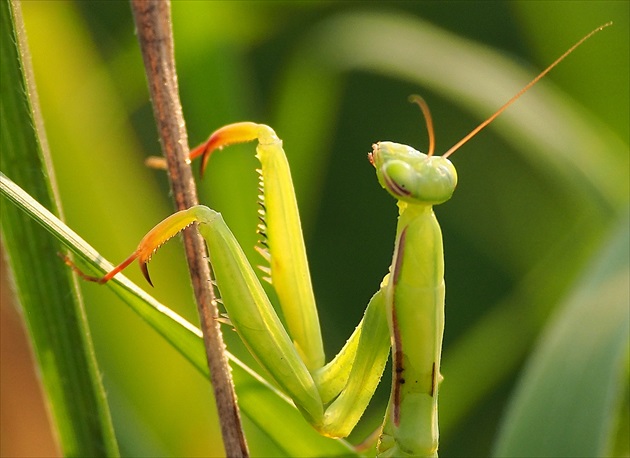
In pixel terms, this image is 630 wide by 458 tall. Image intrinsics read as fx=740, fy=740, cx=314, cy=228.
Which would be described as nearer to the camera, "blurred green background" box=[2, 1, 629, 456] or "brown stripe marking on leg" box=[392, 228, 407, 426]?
"brown stripe marking on leg" box=[392, 228, 407, 426]

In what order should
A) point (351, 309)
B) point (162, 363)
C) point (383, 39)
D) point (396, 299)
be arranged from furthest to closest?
point (351, 309), point (383, 39), point (162, 363), point (396, 299)

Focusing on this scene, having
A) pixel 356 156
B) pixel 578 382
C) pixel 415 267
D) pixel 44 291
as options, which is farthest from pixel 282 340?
pixel 356 156

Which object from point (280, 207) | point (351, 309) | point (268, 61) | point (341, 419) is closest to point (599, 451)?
point (341, 419)

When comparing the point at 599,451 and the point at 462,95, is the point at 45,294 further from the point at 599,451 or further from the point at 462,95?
the point at 462,95

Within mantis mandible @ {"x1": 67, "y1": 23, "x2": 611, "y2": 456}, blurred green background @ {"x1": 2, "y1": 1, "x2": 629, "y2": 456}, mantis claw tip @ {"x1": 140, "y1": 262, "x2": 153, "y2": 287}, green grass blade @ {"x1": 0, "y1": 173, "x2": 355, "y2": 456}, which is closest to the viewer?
green grass blade @ {"x1": 0, "y1": 173, "x2": 355, "y2": 456}

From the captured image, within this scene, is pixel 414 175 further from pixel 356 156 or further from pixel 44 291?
pixel 356 156

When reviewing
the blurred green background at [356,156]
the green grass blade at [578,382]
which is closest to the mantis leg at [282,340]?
the green grass blade at [578,382]

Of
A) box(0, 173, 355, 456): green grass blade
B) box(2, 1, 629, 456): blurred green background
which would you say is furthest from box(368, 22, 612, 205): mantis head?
box(2, 1, 629, 456): blurred green background

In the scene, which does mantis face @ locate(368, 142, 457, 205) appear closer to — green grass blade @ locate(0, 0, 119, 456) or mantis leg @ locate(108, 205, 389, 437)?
mantis leg @ locate(108, 205, 389, 437)

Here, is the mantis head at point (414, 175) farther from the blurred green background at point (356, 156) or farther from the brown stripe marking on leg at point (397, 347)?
the blurred green background at point (356, 156)
